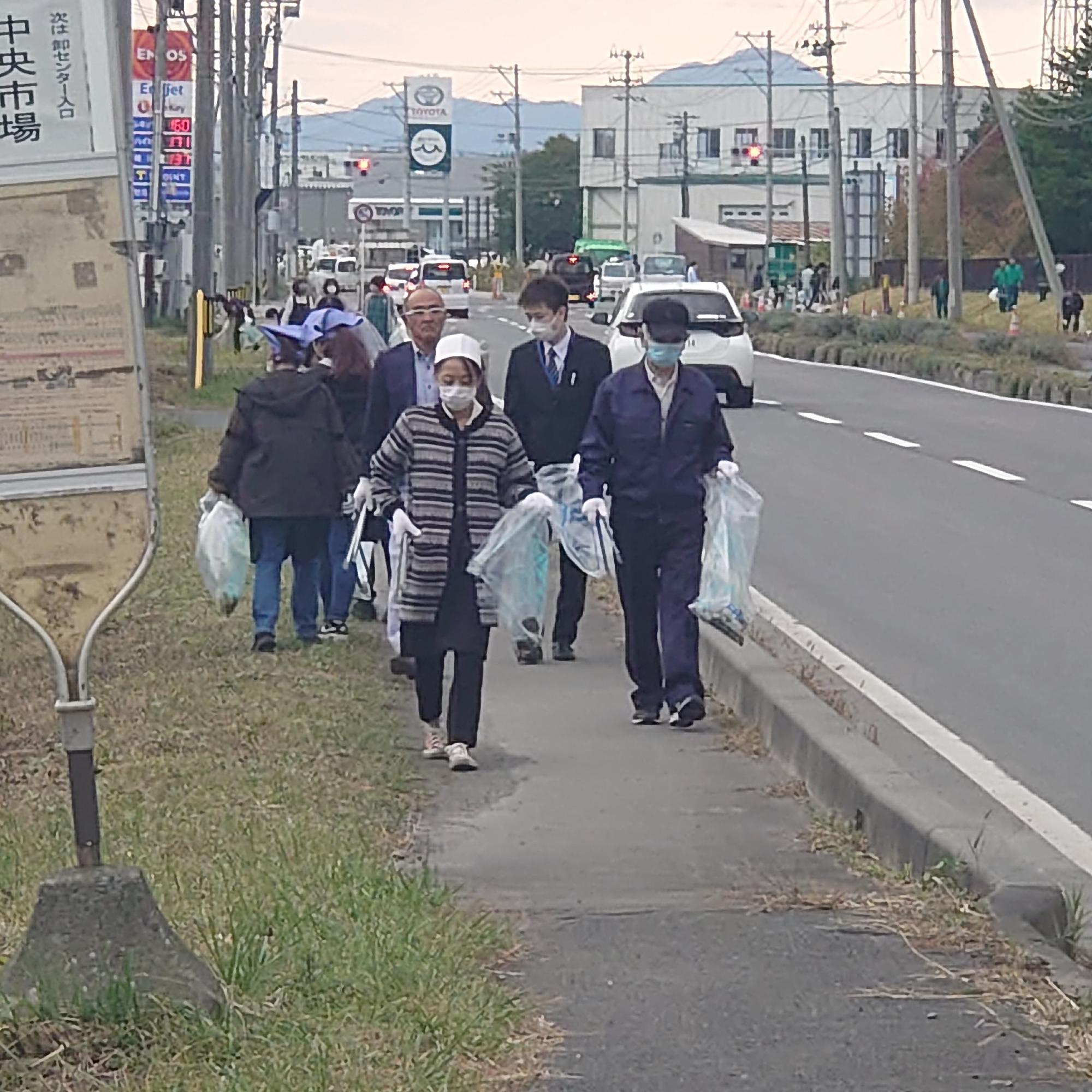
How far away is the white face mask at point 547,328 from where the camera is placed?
1065 centimetres

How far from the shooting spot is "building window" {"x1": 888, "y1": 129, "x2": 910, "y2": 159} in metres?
125

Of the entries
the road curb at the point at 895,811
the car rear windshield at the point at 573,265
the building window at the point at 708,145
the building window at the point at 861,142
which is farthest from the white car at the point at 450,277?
the road curb at the point at 895,811

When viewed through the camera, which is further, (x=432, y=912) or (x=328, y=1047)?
(x=432, y=912)

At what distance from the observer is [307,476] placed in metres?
11.0

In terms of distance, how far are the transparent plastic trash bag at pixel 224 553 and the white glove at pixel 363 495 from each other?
1.72 meters

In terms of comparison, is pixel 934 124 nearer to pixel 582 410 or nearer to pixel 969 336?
pixel 969 336

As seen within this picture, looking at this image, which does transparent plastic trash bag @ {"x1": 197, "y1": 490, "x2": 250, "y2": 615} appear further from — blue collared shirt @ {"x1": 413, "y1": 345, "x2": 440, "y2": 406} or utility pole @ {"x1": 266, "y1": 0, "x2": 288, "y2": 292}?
utility pole @ {"x1": 266, "y1": 0, "x2": 288, "y2": 292}

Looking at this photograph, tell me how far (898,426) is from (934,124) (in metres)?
102

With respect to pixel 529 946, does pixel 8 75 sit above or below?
above

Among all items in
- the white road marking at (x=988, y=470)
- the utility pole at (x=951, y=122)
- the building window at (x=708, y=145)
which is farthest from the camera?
the building window at (x=708, y=145)

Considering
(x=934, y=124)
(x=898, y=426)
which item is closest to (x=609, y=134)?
(x=934, y=124)

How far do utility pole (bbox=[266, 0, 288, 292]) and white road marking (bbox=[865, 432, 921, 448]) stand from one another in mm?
45525

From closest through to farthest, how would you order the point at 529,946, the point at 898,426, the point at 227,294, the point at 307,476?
the point at 529,946
the point at 307,476
the point at 898,426
the point at 227,294

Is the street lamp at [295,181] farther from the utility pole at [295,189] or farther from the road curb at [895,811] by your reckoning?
the road curb at [895,811]
